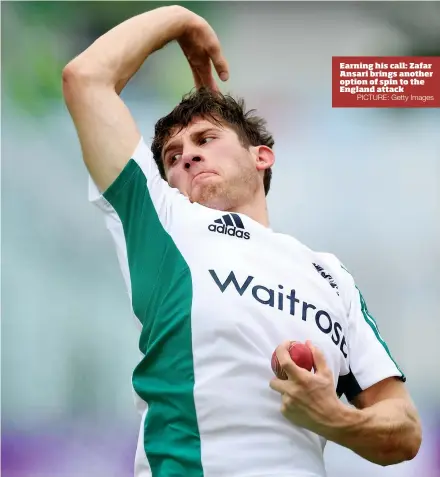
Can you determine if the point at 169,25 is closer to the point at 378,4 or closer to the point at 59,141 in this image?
the point at 59,141

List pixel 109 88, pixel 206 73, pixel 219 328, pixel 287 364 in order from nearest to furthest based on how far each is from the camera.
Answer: pixel 287 364 < pixel 219 328 < pixel 109 88 < pixel 206 73

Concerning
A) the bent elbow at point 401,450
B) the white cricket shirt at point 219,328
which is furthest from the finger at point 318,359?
the bent elbow at point 401,450

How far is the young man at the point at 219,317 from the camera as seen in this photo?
1322mm

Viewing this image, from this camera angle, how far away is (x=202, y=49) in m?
1.91

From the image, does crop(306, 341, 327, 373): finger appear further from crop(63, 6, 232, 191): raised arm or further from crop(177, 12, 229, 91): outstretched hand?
crop(177, 12, 229, 91): outstretched hand

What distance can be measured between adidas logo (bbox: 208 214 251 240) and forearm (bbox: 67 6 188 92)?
14.8 inches

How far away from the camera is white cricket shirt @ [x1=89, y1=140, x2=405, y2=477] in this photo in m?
1.33

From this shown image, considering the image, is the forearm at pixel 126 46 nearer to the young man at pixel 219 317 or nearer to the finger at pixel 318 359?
the young man at pixel 219 317

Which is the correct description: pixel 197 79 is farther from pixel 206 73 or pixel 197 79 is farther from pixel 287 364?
pixel 287 364

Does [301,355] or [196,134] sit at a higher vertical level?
[196,134]
